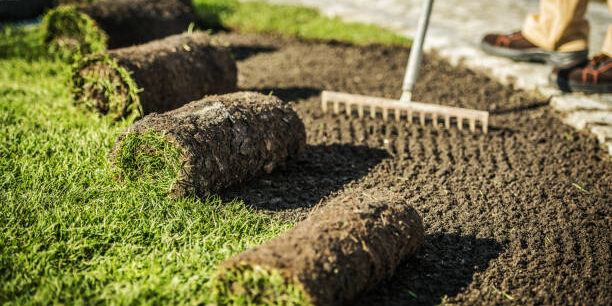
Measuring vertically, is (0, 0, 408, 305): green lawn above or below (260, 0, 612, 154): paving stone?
below

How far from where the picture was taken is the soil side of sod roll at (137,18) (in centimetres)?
499

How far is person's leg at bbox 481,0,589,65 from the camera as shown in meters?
4.70

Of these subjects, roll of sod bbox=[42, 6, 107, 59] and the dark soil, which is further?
roll of sod bbox=[42, 6, 107, 59]

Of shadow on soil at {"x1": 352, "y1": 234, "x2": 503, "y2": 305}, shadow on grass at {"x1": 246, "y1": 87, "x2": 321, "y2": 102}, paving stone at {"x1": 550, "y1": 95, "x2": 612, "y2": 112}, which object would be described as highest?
paving stone at {"x1": 550, "y1": 95, "x2": 612, "y2": 112}

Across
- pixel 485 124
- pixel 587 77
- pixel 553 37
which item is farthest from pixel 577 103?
pixel 485 124

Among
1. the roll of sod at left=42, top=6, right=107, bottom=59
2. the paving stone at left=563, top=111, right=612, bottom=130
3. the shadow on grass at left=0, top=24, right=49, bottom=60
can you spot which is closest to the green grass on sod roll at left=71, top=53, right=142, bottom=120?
the roll of sod at left=42, top=6, right=107, bottom=59

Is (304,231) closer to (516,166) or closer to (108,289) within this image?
(108,289)

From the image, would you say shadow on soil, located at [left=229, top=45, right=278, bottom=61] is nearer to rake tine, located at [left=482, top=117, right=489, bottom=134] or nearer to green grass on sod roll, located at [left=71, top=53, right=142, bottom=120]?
green grass on sod roll, located at [left=71, top=53, right=142, bottom=120]

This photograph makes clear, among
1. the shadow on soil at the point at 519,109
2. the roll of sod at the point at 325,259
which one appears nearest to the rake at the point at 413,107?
the shadow on soil at the point at 519,109

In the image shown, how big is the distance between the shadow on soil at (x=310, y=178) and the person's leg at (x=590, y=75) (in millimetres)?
1951

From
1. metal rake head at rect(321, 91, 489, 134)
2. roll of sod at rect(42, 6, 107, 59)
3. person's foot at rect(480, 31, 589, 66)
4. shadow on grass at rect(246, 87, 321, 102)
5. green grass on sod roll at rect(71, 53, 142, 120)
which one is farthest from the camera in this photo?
roll of sod at rect(42, 6, 107, 59)

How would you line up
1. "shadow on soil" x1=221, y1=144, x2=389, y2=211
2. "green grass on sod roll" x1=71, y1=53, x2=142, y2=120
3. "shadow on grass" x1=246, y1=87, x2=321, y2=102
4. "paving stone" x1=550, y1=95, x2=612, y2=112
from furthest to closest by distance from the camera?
1. "shadow on grass" x1=246, y1=87, x2=321, y2=102
2. "paving stone" x1=550, y1=95, x2=612, y2=112
3. "green grass on sod roll" x1=71, y1=53, x2=142, y2=120
4. "shadow on soil" x1=221, y1=144, x2=389, y2=211

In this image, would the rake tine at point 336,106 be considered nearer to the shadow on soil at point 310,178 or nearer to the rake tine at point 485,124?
the shadow on soil at point 310,178

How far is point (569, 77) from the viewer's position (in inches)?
170
